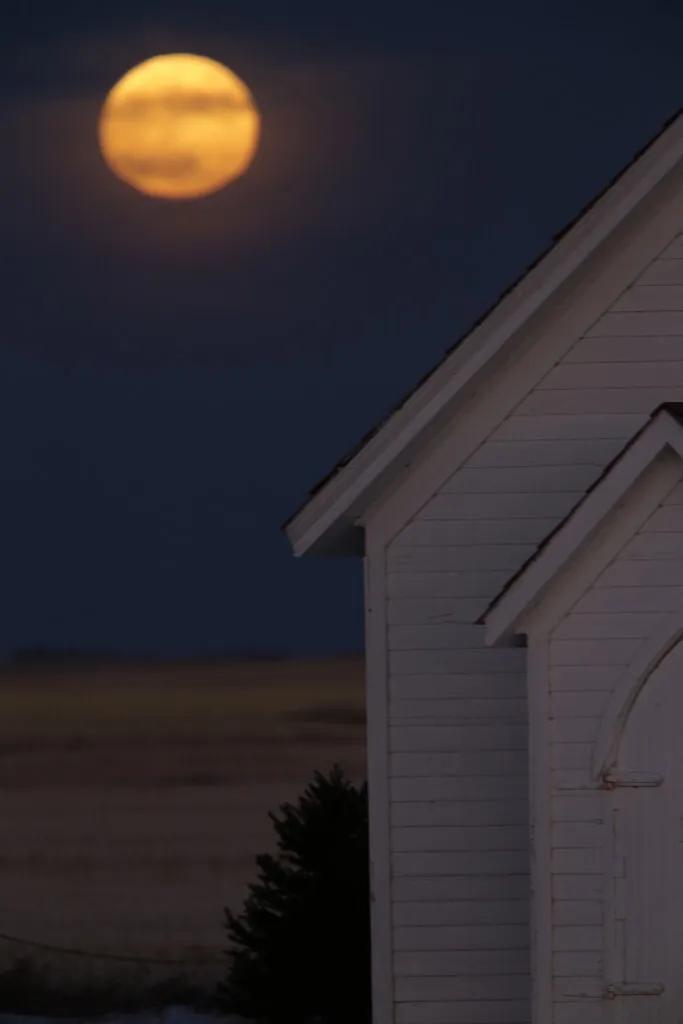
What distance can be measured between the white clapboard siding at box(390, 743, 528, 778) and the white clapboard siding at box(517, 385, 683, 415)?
94.8 inches

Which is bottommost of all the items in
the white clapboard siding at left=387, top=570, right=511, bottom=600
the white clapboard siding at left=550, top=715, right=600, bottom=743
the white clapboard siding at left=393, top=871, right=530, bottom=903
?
the white clapboard siding at left=393, top=871, right=530, bottom=903

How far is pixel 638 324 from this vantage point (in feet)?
61.1

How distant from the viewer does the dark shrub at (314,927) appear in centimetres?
2594

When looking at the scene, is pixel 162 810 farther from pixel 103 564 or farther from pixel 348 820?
pixel 348 820

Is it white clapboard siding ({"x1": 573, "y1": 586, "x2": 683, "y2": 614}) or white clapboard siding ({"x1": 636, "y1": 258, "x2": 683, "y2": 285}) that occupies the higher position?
white clapboard siding ({"x1": 636, "y1": 258, "x2": 683, "y2": 285})

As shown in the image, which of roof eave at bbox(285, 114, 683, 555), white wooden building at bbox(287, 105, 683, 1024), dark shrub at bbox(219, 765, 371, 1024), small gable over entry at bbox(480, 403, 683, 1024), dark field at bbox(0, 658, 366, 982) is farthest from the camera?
dark field at bbox(0, 658, 366, 982)

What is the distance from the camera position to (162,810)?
54.7 metres

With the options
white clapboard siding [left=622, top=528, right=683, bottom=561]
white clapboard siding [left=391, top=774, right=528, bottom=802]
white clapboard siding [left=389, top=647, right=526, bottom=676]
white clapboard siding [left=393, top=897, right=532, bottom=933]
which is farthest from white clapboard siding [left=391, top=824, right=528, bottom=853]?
white clapboard siding [left=622, top=528, right=683, bottom=561]

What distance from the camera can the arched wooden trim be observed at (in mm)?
15727

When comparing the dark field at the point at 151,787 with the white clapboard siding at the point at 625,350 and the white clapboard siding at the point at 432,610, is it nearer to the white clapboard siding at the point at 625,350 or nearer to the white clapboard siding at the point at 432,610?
the white clapboard siding at the point at 432,610

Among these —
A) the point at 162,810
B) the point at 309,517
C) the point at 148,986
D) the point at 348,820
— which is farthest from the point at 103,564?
the point at 309,517

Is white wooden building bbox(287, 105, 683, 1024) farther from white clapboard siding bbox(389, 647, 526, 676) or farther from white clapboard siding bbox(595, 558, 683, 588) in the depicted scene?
white clapboard siding bbox(595, 558, 683, 588)

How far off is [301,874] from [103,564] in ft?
139

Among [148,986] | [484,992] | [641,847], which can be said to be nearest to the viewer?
[641,847]
